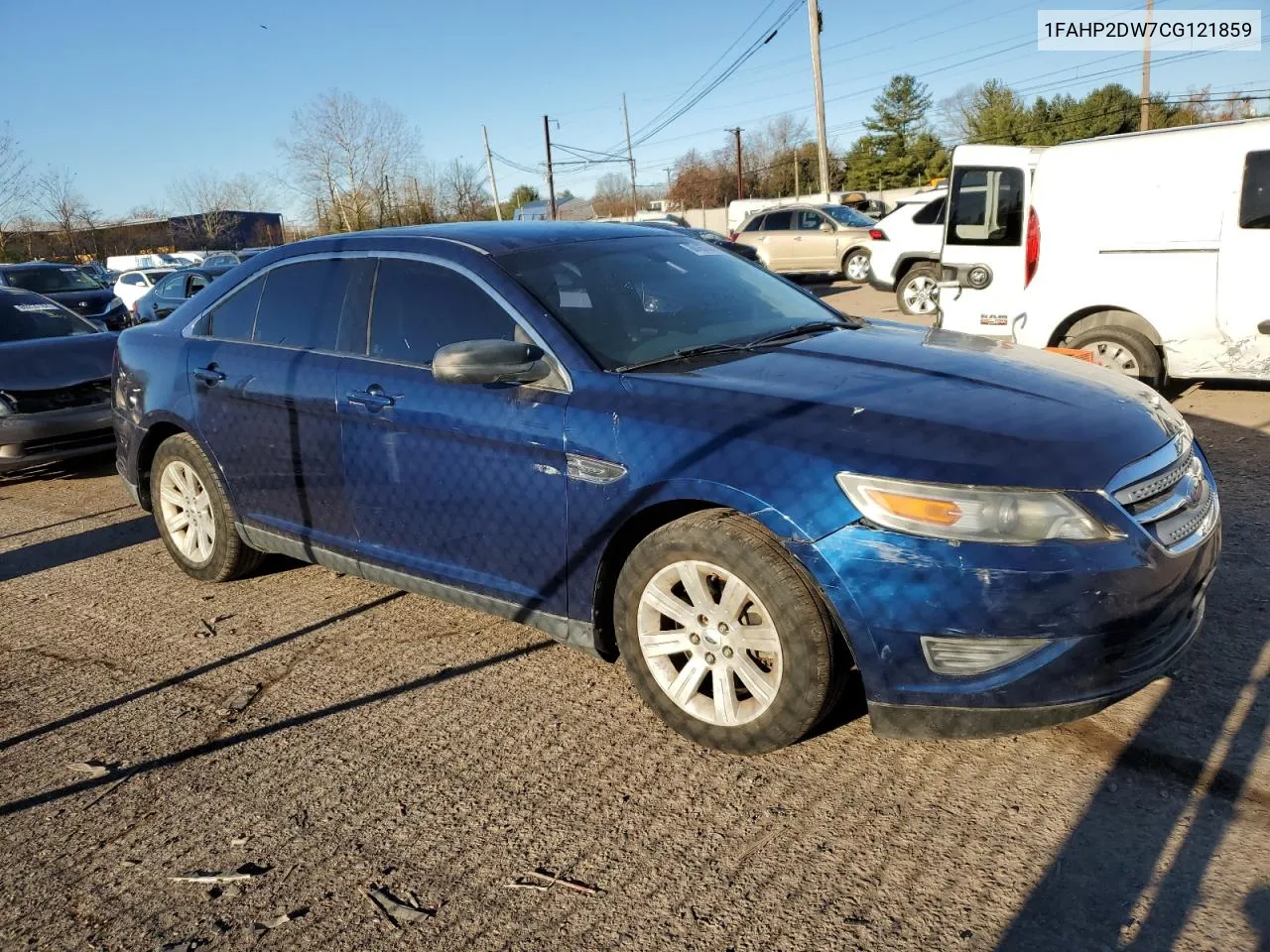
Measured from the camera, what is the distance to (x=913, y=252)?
13484 millimetres

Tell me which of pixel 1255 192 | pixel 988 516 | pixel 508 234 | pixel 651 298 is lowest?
pixel 988 516

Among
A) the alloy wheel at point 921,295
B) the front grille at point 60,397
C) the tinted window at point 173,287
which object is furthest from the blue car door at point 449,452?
the tinted window at point 173,287

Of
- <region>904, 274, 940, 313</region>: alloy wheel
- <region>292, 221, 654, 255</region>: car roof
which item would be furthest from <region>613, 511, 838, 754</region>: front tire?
<region>904, 274, 940, 313</region>: alloy wheel

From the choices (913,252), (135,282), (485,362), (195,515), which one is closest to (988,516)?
(485,362)

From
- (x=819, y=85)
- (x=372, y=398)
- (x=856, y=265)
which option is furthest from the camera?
(x=819, y=85)

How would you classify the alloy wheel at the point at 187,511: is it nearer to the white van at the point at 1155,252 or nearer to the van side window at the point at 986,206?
the white van at the point at 1155,252

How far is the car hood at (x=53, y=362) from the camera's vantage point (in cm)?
730

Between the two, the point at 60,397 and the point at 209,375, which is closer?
the point at 209,375

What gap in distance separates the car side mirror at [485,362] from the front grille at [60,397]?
543 cm

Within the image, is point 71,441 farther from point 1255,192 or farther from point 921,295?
point 921,295

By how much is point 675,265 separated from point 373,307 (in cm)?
126

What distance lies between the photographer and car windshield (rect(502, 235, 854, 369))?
3523 mm

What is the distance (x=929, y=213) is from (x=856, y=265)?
6.43 metres

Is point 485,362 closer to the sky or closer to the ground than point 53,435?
closer to the sky
